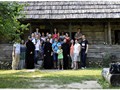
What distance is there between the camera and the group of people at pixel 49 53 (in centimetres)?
1598

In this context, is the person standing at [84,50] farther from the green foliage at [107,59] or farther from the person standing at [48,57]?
the person standing at [48,57]

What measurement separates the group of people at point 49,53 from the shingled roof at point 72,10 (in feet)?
6.52

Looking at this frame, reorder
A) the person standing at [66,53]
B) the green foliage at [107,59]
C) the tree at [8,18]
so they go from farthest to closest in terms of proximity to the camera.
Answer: the green foliage at [107,59] < the person standing at [66,53] < the tree at [8,18]

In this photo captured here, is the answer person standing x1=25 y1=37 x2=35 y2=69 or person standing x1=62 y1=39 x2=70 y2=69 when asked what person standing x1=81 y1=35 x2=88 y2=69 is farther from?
person standing x1=25 y1=37 x2=35 y2=69

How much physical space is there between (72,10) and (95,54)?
286 centimetres

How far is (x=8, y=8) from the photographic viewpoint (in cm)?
1130

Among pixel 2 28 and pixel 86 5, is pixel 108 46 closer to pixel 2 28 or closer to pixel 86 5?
pixel 86 5

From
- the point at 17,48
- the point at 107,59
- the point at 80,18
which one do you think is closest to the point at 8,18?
the point at 17,48

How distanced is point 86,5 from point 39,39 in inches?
165

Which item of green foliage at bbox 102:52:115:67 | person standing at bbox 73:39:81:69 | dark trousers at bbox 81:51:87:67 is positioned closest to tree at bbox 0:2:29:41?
person standing at bbox 73:39:81:69

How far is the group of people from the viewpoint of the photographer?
15977 mm

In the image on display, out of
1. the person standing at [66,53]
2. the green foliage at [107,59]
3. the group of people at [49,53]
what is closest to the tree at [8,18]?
the group of people at [49,53]

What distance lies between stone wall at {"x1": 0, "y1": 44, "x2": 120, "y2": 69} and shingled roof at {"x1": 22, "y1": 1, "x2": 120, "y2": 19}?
5.86ft

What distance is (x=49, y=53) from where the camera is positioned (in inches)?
639
